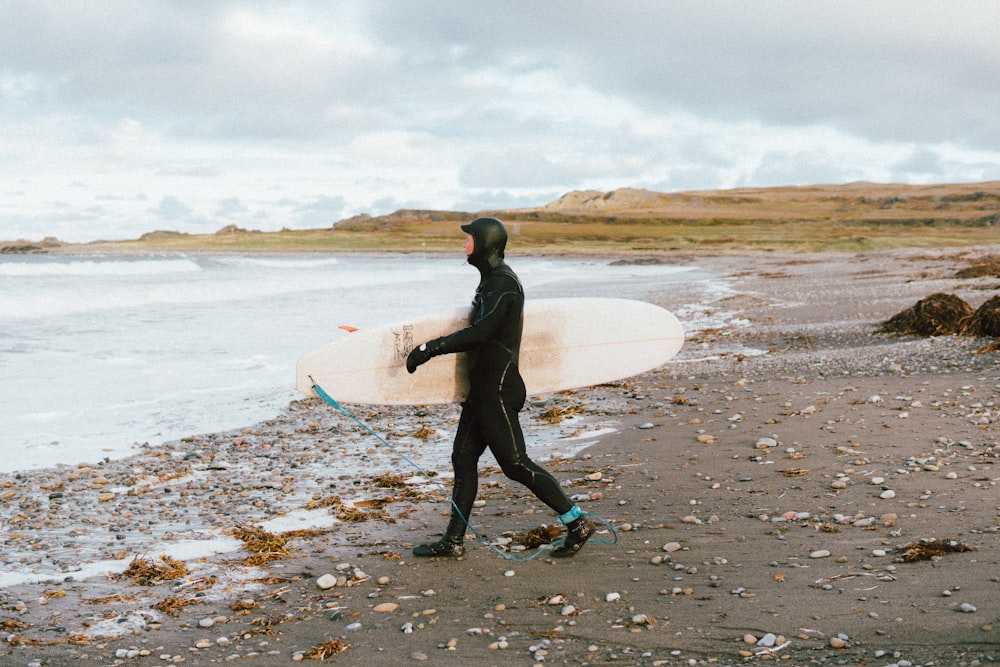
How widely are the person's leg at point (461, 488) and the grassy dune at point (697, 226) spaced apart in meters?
65.2

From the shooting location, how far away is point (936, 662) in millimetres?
3688

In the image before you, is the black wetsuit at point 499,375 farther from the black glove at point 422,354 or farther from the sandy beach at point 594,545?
the sandy beach at point 594,545

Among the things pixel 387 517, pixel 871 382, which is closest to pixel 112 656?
pixel 387 517

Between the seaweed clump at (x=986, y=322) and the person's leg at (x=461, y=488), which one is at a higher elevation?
the seaweed clump at (x=986, y=322)

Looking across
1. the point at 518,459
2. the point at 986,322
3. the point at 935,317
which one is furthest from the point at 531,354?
the point at 935,317

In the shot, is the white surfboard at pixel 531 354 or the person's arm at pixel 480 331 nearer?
the person's arm at pixel 480 331

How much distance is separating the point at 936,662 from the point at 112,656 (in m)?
3.90

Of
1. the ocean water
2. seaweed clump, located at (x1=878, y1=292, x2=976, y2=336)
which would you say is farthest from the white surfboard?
seaweed clump, located at (x1=878, y1=292, x2=976, y2=336)

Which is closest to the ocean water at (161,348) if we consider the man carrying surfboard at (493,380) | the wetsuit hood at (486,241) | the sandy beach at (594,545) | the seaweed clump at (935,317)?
the sandy beach at (594,545)

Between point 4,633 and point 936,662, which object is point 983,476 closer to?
point 936,662

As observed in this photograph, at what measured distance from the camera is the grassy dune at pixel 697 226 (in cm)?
8731

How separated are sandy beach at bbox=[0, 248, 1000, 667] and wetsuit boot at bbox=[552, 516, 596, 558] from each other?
4.2 inches

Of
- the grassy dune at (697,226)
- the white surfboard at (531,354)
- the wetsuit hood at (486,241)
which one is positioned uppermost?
the grassy dune at (697,226)

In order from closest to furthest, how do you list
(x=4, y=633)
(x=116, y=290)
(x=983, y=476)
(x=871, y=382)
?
1. (x=4, y=633)
2. (x=983, y=476)
3. (x=871, y=382)
4. (x=116, y=290)
